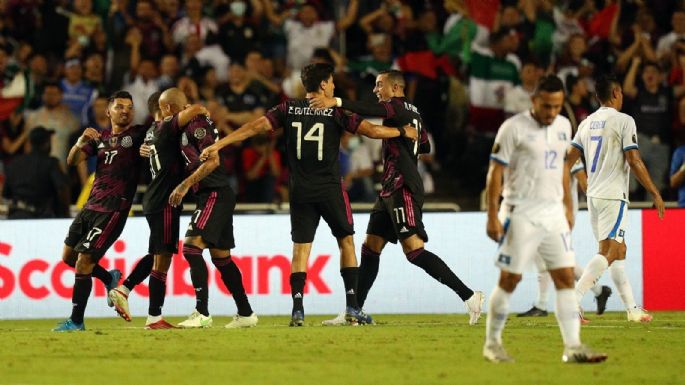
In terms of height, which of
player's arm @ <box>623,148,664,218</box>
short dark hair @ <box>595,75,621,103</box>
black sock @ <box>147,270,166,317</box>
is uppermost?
short dark hair @ <box>595,75,621,103</box>

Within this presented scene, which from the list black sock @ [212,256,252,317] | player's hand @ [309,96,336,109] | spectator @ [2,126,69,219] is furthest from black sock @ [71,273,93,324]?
spectator @ [2,126,69,219]

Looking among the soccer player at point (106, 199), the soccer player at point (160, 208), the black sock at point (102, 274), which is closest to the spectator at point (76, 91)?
the black sock at point (102, 274)

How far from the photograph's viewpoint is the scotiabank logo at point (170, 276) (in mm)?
17766

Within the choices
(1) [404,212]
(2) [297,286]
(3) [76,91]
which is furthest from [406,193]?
(3) [76,91]

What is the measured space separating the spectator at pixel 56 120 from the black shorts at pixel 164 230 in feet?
22.0

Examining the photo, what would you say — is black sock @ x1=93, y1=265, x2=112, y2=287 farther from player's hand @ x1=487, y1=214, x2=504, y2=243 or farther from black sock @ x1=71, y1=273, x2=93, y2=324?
player's hand @ x1=487, y1=214, x2=504, y2=243

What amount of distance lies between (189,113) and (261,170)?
6.72 meters

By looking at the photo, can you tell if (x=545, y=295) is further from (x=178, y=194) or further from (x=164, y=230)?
(x=178, y=194)

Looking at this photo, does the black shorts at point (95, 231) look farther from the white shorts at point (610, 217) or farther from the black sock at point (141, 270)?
the white shorts at point (610, 217)

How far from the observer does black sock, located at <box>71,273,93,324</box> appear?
1412 centimetres

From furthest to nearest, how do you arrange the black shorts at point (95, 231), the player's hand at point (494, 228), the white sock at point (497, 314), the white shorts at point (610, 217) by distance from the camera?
the white shorts at point (610, 217)
the black shorts at point (95, 231)
the white sock at point (497, 314)
the player's hand at point (494, 228)

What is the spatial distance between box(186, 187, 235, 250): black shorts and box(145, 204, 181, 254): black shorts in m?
0.20

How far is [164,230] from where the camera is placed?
14.1 m

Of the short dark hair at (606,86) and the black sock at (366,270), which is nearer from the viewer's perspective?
the short dark hair at (606,86)
